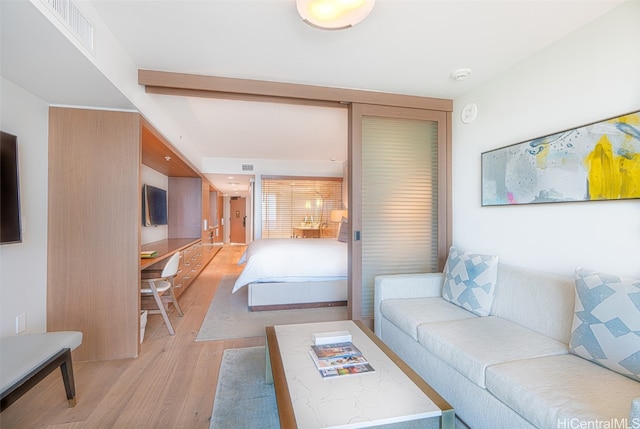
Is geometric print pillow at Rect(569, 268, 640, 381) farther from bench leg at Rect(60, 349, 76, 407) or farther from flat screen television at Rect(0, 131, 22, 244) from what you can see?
flat screen television at Rect(0, 131, 22, 244)

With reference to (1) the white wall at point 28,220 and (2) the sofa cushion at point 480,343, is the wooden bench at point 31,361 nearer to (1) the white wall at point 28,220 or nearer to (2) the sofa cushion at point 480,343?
(1) the white wall at point 28,220

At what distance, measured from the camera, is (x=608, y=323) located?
54.3 inches

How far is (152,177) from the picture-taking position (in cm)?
479

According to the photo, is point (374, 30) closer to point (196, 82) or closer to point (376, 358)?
point (196, 82)

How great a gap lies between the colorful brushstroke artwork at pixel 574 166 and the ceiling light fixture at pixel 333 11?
62.4 inches

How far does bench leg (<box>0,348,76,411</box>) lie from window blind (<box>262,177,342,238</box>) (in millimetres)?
5188

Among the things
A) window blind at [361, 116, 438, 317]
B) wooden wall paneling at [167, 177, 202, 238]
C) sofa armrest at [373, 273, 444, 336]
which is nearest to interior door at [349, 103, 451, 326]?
window blind at [361, 116, 438, 317]

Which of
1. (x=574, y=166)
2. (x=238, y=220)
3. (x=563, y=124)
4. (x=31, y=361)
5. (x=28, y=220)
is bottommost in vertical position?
(x=31, y=361)

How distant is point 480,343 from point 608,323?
580mm

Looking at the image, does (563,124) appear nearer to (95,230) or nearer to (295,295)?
(295,295)

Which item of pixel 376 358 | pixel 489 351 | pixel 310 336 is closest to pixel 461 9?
pixel 489 351

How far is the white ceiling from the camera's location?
5.52 ft

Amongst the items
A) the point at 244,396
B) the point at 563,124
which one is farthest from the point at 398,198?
the point at 244,396

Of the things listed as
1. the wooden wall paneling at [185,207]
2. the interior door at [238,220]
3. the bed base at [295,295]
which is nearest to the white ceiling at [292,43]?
the bed base at [295,295]
